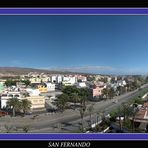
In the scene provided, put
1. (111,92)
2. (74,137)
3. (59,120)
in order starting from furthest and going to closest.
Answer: (111,92) → (59,120) → (74,137)

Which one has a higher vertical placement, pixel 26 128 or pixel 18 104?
pixel 18 104

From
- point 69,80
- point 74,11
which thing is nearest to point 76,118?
point 69,80

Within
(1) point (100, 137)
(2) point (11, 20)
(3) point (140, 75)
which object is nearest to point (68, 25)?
(2) point (11, 20)

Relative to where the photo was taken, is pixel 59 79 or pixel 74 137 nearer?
pixel 74 137

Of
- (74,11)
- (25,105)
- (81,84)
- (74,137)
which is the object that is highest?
(74,11)

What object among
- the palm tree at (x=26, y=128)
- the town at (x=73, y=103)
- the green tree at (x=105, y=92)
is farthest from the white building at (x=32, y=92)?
the green tree at (x=105, y=92)

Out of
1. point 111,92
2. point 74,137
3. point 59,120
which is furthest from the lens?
point 111,92

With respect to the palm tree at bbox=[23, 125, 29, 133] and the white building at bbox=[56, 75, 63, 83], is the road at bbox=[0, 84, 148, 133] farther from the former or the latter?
the white building at bbox=[56, 75, 63, 83]

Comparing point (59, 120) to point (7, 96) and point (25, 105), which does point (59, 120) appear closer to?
point (25, 105)
